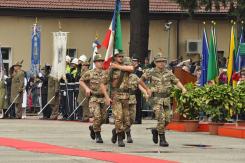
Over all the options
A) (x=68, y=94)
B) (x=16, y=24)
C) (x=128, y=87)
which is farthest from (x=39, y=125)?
(x=16, y=24)

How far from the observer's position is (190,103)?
2406 cm

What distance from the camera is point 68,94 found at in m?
30.6

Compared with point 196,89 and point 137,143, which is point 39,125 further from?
point 137,143

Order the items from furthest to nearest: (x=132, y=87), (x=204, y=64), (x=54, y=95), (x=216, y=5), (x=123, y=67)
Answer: (x=216, y=5)
(x=54, y=95)
(x=204, y=64)
(x=132, y=87)
(x=123, y=67)

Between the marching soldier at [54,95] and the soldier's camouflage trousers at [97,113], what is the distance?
35.7 ft

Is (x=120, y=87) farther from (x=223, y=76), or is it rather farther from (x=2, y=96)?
(x=2, y=96)

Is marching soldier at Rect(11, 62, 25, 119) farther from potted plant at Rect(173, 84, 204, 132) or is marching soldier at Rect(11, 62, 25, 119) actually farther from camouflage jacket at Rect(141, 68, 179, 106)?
camouflage jacket at Rect(141, 68, 179, 106)

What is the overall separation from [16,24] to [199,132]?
69.0 feet

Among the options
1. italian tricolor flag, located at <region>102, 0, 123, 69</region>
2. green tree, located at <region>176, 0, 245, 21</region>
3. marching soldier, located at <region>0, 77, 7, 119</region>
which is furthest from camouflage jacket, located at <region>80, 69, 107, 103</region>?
marching soldier, located at <region>0, 77, 7, 119</region>

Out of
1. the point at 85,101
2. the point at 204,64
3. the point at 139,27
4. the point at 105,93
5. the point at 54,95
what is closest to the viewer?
the point at 105,93

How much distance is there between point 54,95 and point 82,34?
15.0 meters

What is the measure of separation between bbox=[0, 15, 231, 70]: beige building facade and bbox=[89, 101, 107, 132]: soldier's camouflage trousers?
24379 mm

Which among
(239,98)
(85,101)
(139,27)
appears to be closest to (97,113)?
(239,98)

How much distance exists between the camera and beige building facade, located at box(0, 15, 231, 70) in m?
44.3
